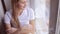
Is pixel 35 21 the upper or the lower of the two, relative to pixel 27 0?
lower

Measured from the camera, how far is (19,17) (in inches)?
33.1

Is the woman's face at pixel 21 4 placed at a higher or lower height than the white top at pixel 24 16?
higher

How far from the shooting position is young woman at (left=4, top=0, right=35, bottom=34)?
2.72 ft

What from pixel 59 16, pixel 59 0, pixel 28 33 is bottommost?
pixel 28 33

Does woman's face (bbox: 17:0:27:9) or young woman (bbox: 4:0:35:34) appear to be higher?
woman's face (bbox: 17:0:27:9)

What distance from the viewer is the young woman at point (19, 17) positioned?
0.83 metres

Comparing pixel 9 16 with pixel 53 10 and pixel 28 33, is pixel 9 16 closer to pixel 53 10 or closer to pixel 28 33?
pixel 28 33

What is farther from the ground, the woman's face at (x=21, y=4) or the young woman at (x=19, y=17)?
the woman's face at (x=21, y=4)

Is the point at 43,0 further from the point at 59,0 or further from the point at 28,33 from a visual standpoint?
the point at 28,33

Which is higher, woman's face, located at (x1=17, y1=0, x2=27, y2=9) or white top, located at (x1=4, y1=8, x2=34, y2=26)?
woman's face, located at (x1=17, y1=0, x2=27, y2=9)

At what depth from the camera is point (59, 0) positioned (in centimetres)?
85

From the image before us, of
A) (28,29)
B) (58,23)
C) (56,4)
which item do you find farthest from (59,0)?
(28,29)

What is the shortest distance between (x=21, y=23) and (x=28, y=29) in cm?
6

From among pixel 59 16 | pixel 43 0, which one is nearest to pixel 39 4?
pixel 43 0
